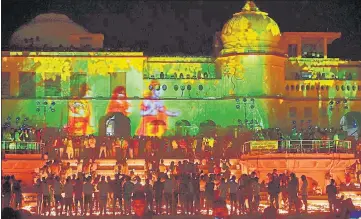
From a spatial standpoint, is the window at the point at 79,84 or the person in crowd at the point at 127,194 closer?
the person in crowd at the point at 127,194

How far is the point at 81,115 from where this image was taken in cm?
4831

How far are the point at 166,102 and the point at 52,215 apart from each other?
1937cm

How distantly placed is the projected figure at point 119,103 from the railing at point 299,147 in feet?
34.7

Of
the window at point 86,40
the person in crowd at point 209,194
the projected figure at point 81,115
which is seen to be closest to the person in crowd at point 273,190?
the person in crowd at point 209,194

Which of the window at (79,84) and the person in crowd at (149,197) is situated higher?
the window at (79,84)

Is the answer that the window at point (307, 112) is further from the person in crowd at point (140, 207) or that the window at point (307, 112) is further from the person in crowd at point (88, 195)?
the person in crowd at point (140, 207)

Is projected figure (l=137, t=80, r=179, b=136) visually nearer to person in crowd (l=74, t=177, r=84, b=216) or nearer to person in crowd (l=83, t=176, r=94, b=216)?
person in crowd (l=83, t=176, r=94, b=216)

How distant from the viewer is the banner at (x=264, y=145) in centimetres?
3841

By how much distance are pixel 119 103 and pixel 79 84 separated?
1.95 m

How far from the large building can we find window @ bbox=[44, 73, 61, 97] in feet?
0.14

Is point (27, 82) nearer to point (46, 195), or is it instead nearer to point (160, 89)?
point (160, 89)

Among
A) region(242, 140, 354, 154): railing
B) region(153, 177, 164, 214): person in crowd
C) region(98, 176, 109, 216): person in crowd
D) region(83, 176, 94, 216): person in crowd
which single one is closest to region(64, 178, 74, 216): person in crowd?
region(83, 176, 94, 216): person in crowd

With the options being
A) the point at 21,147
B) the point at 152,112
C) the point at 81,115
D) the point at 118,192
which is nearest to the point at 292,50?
the point at 152,112

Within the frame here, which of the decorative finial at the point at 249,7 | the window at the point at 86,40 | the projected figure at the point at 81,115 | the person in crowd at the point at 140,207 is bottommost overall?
the person in crowd at the point at 140,207
